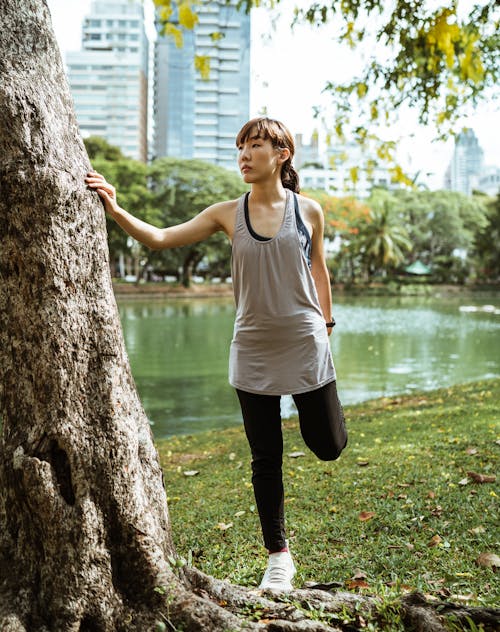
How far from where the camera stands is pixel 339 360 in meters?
13.4

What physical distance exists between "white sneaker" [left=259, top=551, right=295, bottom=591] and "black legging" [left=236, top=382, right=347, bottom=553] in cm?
11

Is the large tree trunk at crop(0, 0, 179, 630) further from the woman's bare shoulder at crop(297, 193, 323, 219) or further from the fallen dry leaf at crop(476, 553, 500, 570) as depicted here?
the fallen dry leaf at crop(476, 553, 500, 570)

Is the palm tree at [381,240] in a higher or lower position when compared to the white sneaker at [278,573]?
lower

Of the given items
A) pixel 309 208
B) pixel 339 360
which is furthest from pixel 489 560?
pixel 339 360

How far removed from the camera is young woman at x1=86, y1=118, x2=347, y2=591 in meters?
2.44

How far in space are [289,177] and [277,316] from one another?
1.95 feet

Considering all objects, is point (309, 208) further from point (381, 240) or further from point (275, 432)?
point (381, 240)

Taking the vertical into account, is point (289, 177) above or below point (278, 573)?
above

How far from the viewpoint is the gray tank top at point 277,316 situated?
2428 millimetres

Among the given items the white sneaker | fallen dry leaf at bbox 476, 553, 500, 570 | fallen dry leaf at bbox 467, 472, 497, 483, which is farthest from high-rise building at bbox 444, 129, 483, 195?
the white sneaker

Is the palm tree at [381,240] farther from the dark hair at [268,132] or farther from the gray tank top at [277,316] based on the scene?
the gray tank top at [277,316]

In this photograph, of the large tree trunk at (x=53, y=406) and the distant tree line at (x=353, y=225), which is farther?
the distant tree line at (x=353, y=225)

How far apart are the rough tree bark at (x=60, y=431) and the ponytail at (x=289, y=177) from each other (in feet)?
2.70

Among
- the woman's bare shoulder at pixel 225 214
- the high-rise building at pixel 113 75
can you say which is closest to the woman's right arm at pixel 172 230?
the woman's bare shoulder at pixel 225 214
